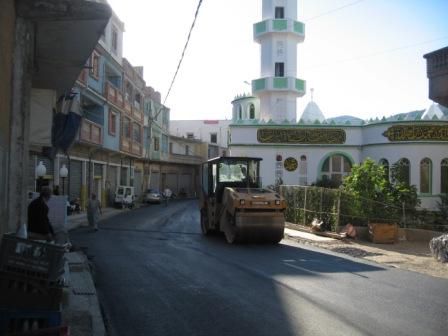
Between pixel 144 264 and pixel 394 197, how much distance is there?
11.7m

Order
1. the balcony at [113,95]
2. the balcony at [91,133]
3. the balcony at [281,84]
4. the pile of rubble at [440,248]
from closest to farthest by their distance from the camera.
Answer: the pile of rubble at [440,248] → the balcony at [91,133] → the balcony at [113,95] → the balcony at [281,84]

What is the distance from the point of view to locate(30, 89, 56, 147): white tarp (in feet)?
36.5

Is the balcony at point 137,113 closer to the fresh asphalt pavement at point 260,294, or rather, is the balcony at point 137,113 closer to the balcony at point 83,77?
the balcony at point 83,77

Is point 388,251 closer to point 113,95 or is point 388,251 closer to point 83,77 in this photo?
point 83,77

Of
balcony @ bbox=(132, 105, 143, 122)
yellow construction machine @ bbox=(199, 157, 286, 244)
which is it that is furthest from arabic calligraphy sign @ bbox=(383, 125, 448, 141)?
balcony @ bbox=(132, 105, 143, 122)

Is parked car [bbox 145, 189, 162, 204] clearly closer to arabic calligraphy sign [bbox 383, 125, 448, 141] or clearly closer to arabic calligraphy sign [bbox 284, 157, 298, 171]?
arabic calligraphy sign [bbox 284, 157, 298, 171]

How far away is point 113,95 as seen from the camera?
38000 mm

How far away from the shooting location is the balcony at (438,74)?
29.4 feet

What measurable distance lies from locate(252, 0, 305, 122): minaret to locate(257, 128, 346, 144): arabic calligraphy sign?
6.25 meters

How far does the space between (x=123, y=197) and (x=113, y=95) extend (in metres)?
7.77

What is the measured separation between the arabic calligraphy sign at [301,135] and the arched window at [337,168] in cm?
115

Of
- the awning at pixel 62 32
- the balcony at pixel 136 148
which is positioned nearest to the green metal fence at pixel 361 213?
the awning at pixel 62 32

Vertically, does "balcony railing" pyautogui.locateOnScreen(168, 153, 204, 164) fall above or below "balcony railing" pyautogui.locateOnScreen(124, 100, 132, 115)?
below

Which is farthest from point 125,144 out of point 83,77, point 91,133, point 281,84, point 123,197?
point 281,84
